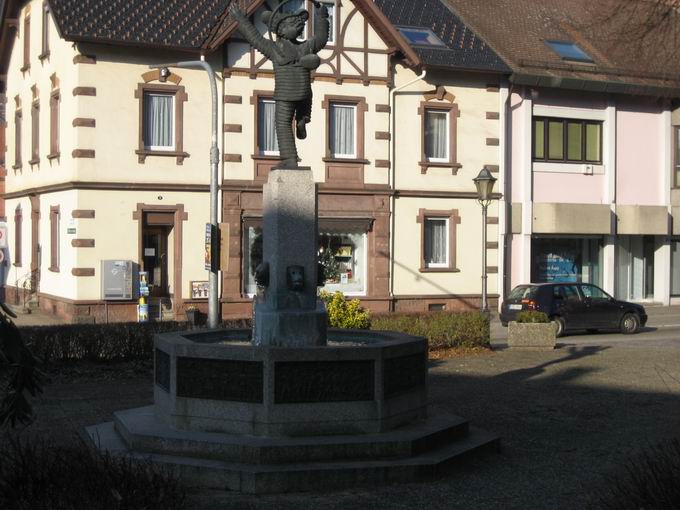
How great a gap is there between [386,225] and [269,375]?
69.0 ft

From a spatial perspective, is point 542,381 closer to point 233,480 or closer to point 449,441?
point 449,441

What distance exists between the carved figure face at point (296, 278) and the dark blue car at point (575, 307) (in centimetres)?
1677

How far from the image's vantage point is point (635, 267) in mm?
36562

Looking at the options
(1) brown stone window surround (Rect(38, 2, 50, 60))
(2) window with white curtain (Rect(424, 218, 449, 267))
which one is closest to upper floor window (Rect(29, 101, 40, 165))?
(1) brown stone window surround (Rect(38, 2, 50, 60))

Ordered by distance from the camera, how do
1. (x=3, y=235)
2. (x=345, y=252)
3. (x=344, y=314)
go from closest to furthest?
(x=344, y=314), (x=3, y=235), (x=345, y=252)

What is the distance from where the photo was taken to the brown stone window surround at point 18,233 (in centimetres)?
3512

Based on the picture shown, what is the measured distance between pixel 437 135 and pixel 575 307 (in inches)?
288

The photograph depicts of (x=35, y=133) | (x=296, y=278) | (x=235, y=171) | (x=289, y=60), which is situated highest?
(x=35, y=133)

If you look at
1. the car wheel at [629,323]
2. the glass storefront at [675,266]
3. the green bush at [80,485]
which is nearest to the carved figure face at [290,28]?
the green bush at [80,485]

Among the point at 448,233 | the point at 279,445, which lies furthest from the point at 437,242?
the point at 279,445

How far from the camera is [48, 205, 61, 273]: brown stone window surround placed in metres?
29.9

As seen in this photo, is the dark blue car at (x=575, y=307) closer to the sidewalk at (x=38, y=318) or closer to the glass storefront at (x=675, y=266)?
the glass storefront at (x=675, y=266)

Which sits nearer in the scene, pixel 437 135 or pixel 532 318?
pixel 532 318

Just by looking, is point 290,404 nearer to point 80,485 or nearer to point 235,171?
point 80,485
